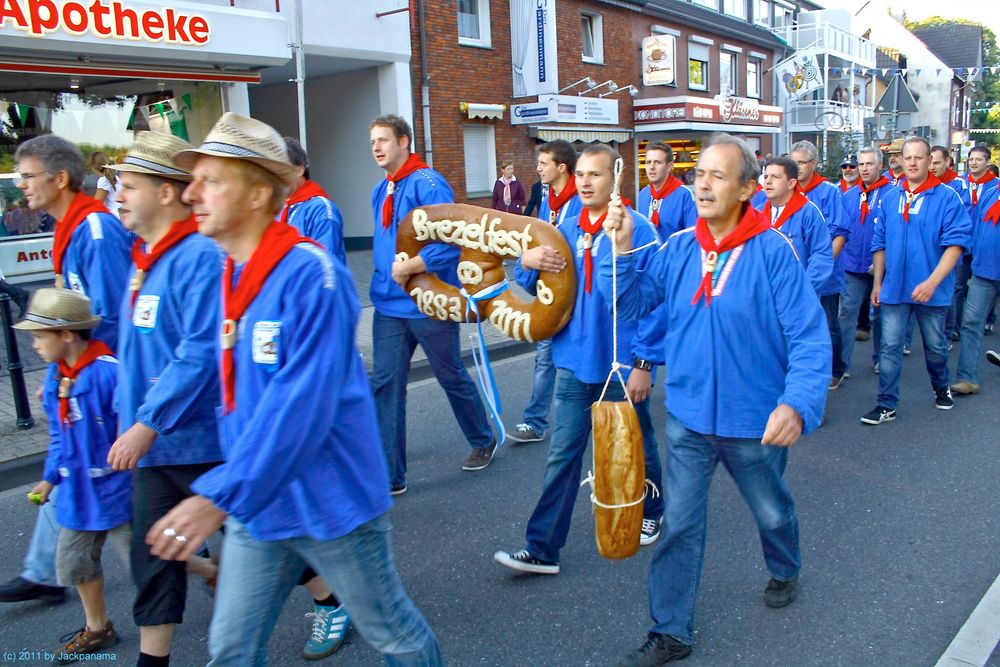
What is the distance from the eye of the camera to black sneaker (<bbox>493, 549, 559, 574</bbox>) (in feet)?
12.8

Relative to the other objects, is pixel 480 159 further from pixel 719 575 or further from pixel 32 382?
pixel 719 575

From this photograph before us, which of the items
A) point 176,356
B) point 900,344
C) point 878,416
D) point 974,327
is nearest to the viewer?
point 176,356

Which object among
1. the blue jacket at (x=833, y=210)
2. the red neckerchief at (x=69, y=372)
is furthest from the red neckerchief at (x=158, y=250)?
the blue jacket at (x=833, y=210)

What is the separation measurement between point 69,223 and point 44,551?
1389 mm

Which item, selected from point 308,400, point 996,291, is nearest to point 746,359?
point 308,400

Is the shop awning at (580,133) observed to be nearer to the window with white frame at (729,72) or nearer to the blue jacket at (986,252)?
the window with white frame at (729,72)

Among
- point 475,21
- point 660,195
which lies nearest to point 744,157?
point 660,195

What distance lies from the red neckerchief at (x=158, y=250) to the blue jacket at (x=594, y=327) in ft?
4.86

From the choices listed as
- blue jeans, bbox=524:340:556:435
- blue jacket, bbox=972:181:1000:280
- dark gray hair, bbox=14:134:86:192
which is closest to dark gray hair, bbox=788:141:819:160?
blue jacket, bbox=972:181:1000:280

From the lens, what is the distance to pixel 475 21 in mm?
18328

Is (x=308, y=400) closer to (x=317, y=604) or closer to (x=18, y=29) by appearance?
(x=317, y=604)

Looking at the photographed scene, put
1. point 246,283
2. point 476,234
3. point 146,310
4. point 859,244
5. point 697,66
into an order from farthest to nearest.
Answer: point 697,66 < point 859,244 < point 476,234 < point 146,310 < point 246,283

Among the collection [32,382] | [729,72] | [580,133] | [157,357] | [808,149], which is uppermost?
[729,72]

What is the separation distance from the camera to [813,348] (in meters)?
2.94
